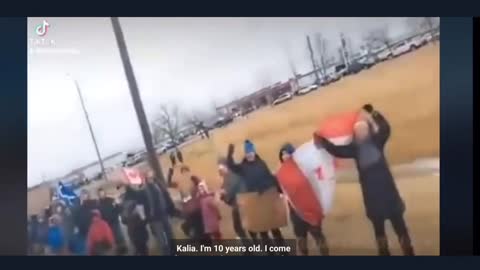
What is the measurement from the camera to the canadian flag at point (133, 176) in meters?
2.90

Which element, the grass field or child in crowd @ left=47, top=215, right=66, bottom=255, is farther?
child in crowd @ left=47, top=215, right=66, bottom=255

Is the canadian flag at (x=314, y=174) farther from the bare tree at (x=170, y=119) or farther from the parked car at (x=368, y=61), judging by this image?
the bare tree at (x=170, y=119)

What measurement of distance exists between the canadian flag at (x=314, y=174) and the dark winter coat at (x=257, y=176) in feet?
0.13

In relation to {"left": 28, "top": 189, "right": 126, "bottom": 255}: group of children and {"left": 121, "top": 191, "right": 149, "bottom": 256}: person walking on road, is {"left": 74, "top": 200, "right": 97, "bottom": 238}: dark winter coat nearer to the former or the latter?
{"left": 28, "top": 189, "right": 126, "bottom": 255}: group of children

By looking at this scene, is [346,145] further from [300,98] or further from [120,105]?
[120,105]

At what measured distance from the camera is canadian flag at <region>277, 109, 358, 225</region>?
283cm

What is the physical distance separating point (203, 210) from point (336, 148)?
21.7 inches

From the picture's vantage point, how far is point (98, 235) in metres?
2.91

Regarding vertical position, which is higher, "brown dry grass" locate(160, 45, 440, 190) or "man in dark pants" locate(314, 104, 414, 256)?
"brown dry grass" locate(160, 45, 440, 190)

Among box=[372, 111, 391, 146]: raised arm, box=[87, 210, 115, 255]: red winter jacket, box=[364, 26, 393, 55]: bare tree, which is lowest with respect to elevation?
box=[87, 210, 115, 255]: red winter jacket

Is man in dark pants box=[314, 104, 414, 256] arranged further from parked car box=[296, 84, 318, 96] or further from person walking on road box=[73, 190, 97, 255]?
person walking on road box=[73, 190, 97, 255]

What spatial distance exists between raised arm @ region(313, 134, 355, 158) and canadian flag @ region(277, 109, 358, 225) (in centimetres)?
1

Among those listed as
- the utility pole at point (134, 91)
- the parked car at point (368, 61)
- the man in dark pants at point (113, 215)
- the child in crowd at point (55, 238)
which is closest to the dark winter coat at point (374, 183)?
the parked car at point (368, 61)

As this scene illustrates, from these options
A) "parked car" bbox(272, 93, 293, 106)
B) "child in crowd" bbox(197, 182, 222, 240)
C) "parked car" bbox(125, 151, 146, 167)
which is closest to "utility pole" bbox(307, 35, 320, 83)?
"parked car" bbox(272, 93, 293, 106)
